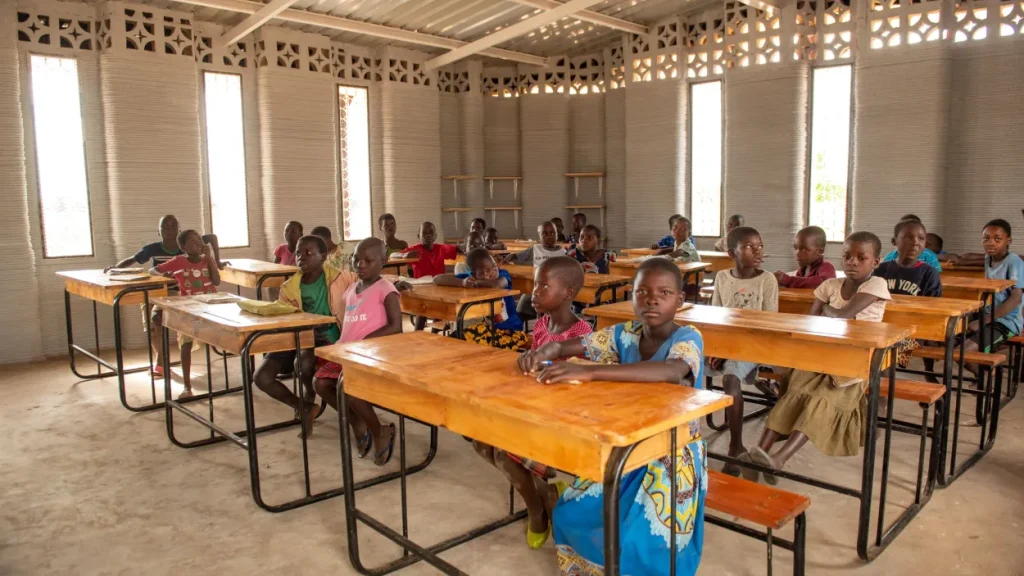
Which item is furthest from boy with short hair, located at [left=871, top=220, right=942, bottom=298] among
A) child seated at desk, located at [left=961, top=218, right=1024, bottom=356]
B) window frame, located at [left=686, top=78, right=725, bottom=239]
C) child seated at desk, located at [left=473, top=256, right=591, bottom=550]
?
window frame, located at [left=686, top=78, right=725, bottom=239]

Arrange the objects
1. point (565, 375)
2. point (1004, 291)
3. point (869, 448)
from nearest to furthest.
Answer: point (565, 375) < point (869, 448) < point (1004, 291)

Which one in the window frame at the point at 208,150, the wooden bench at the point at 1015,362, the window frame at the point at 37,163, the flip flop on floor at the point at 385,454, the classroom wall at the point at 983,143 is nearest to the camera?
the flip flop on floor at the point at 385,454

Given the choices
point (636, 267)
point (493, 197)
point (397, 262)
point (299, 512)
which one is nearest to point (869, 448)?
point (299, 512)

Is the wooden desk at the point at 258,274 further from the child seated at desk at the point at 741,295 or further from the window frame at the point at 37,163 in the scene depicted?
the child seated at desk at the point at 741,295

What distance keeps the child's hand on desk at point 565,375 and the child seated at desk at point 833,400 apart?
165 centimetres

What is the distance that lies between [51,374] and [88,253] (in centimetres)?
160

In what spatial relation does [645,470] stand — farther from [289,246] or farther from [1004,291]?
[289,246]

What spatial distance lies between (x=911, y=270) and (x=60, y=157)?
300 inches

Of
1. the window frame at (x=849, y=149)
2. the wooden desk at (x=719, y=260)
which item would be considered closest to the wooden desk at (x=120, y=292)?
the wooden desk at (x=719, y=260)

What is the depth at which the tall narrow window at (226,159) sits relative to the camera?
27.7 ft

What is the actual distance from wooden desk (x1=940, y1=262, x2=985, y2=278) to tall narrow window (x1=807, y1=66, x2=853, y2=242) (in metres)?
2.27

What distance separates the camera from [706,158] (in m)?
9.91

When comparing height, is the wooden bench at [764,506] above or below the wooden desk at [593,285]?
below

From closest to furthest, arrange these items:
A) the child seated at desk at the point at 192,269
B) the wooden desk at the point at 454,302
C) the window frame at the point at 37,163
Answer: the wooden desk at the point at 454,302, the child seated at desk at the point at 192,269, the window frame at the point at 37,163
